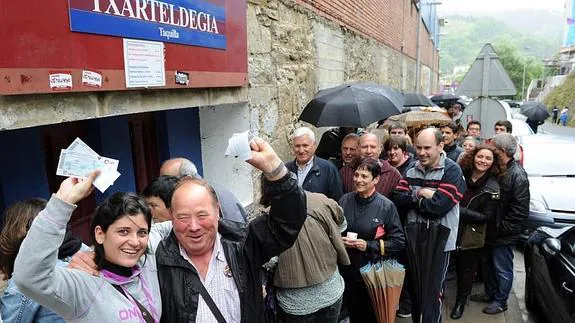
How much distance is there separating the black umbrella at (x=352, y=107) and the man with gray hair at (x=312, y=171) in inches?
20.6

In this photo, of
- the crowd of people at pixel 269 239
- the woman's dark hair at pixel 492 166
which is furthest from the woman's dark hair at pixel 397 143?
the woman's dark hair at pixel 492 166

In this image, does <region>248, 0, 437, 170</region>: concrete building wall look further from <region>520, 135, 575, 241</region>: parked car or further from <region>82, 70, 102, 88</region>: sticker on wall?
<region>520, 135, 575, 241</region>: parked car

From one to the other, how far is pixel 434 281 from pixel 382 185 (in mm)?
865

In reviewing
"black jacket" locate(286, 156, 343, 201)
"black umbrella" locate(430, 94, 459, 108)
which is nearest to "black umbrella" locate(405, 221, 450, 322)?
"black jacket" locate(286, 156, 343, 201)

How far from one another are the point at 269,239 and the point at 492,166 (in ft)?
9.27

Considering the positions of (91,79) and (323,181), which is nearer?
(91,79)

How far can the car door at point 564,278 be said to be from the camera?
321 cm

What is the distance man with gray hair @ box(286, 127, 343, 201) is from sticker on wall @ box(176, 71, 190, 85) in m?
1.18

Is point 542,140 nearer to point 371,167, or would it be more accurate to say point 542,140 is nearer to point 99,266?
point 371,167

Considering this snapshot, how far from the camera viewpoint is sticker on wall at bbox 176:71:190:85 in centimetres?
291

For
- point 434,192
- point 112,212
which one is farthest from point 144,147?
point 434,192

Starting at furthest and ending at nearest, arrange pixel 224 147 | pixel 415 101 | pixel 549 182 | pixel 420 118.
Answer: pixel 415 101, pixel 420 118, pixel 549 182, pixel 224 147

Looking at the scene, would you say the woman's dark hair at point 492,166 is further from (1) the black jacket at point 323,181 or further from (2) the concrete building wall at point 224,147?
(2) the concrete building wall at point 224,147

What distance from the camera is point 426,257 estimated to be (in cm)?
342
